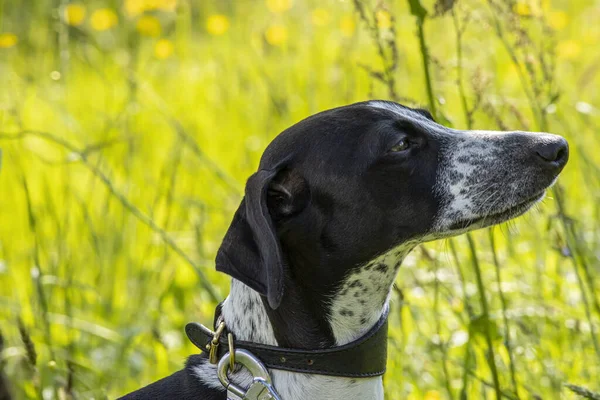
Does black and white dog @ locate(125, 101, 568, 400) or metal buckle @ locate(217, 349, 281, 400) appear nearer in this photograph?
metal buckle @ locate(217, 349, 281, 400)

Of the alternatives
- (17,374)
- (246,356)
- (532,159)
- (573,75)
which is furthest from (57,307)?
(573,75)

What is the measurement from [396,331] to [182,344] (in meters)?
0.98

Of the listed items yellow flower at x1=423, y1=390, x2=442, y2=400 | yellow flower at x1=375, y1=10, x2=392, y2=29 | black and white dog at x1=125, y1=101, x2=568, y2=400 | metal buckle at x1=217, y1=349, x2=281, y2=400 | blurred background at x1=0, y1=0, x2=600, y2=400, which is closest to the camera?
metal buckle at x1=217, y1=349, x2=281, y2=400

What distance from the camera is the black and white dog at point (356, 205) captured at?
2646mm

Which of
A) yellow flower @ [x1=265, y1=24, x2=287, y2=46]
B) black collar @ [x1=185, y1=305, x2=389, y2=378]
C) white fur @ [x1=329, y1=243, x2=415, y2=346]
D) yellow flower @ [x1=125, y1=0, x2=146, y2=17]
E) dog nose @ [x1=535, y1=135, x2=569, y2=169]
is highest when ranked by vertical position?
yellow flower @ [x1=125, y1=0, x2=146, y2=17]

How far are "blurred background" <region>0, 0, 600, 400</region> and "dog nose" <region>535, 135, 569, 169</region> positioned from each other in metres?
0.24

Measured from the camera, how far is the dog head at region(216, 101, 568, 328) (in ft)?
8.71

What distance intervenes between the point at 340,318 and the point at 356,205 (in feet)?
1.11

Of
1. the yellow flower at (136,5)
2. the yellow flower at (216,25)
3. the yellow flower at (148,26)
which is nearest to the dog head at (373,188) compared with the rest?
the yellow flower at (136,5)

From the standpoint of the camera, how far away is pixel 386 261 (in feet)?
8.96

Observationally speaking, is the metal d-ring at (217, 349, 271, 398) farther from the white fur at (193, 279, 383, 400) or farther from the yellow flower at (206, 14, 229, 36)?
the yellow flower at (206, 14, 229, 36)

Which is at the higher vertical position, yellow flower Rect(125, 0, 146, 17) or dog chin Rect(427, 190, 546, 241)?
yellow flower Rect(125, 0, 146, 17)

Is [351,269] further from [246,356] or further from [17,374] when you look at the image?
[17,374]

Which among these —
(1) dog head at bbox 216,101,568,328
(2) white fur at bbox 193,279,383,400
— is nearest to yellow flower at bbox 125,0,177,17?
(1) dog head at bbox 216,101,568,328
